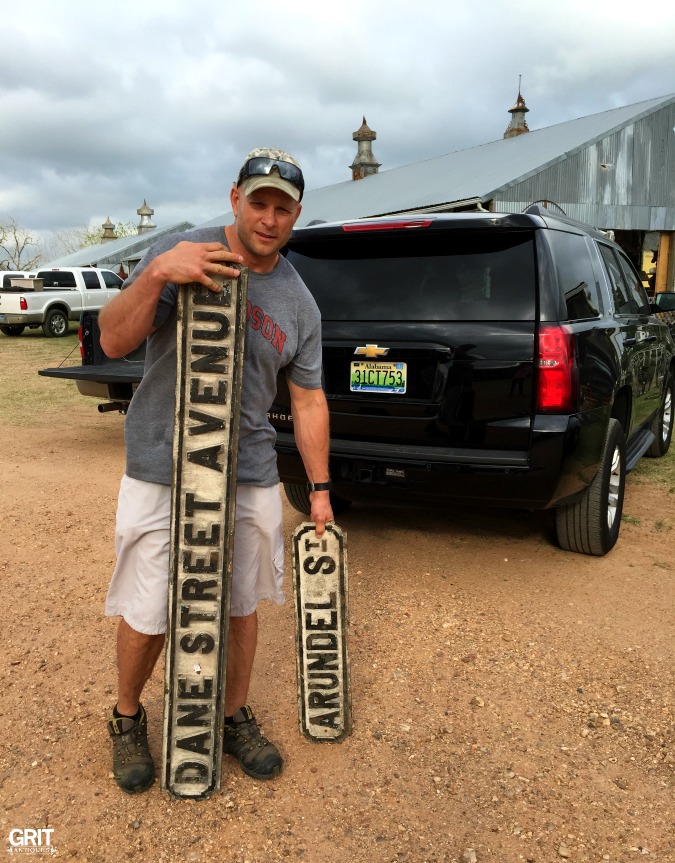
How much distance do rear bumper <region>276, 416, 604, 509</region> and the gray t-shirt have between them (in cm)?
154

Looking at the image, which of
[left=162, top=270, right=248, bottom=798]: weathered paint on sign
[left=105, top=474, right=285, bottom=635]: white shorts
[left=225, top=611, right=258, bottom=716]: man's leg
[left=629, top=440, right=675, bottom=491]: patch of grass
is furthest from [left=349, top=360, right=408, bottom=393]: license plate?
[left=629, top=440, right=675, bottom=491]: patch of grass

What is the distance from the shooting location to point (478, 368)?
3629 millimetres

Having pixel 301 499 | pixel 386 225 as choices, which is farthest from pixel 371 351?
pixel 301 499

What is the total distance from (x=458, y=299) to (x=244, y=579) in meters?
2.00

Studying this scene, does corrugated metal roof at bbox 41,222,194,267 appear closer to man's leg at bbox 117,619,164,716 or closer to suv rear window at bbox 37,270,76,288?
suv rear window at bbox 37,270,76,288

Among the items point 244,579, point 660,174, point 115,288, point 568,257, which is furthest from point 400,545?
point 115,288

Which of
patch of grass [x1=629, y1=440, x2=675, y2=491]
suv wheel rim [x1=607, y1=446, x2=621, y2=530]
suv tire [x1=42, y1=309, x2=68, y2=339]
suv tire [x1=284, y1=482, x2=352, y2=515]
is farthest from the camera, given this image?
suv tire [x1=42, y1=309, x2=68, y2=339]

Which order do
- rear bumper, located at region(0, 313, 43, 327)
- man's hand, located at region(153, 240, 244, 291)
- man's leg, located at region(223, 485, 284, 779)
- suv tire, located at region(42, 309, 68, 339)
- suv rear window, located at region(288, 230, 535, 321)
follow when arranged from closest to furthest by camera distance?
man's hand, located at region(153, 240, 244, 291), man's leg, located at region(223, 485, 284, 779), suv rear window, located at region(288, 230, 535, 321), rear bumper, located at region(0, 313, 43, 327), suv tire, located at region(42, 309, 68, 339)

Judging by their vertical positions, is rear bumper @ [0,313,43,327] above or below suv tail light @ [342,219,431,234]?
below

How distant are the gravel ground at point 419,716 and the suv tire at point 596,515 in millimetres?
112

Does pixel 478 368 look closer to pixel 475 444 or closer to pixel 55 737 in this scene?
pixel 475 444

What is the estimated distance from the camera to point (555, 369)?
3535mm

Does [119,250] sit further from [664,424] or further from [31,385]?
[664,424]

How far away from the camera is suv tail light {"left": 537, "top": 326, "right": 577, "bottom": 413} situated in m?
3.53
